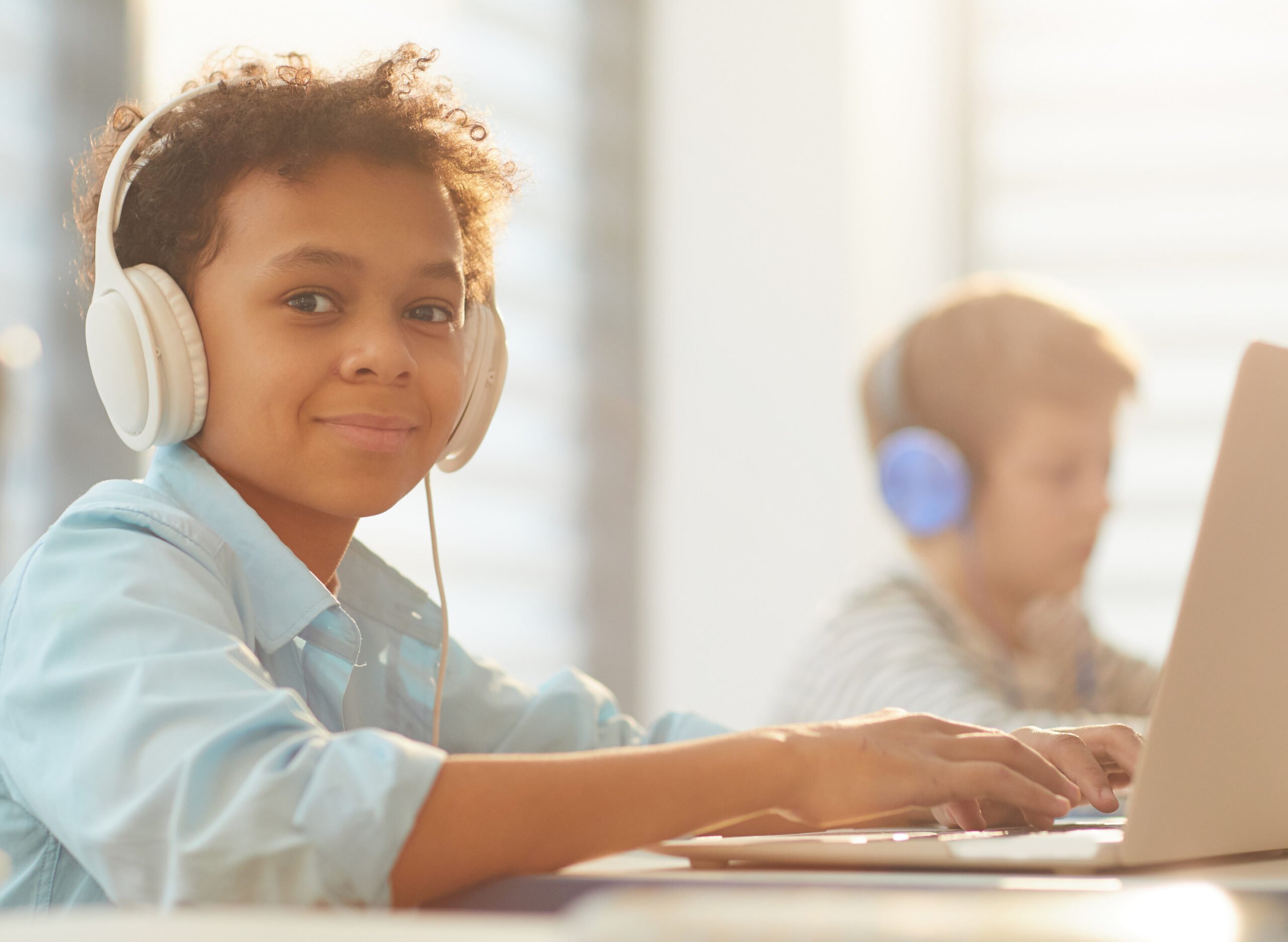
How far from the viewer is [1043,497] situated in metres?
1.85

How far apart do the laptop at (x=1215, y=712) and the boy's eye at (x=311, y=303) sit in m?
0.39

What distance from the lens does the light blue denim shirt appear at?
58cm

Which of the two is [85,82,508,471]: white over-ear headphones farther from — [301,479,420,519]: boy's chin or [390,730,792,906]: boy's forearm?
[390,730,792,906]: boy's forearm

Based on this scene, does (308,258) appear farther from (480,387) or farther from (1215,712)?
(1215,712)

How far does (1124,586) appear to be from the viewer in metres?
3.07

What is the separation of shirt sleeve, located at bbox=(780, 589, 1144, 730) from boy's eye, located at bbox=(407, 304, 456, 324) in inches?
30.3

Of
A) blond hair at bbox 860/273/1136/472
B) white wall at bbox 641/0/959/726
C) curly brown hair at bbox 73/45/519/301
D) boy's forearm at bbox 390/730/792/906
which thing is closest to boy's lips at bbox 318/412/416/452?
curly brown hair at bbox 73/45/519/301

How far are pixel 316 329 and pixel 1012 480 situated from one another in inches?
48.5

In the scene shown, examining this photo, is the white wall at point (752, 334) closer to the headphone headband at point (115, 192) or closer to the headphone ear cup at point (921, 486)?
the headphone ear cup at point (921, 486)

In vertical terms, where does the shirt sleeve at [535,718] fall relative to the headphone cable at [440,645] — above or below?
below

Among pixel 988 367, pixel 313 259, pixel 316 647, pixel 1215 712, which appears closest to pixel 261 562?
pixel 316 647

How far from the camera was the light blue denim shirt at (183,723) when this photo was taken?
584 mm

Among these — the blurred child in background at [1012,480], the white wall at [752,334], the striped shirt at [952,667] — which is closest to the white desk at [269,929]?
the striped shirt at [952,667]

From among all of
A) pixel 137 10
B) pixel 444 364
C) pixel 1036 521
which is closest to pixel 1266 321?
pixel 1036 521
